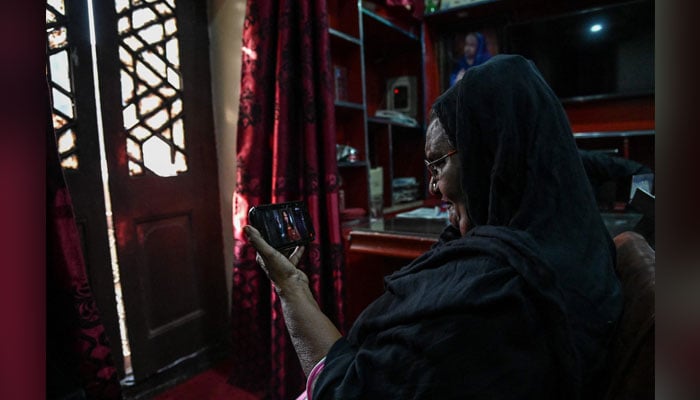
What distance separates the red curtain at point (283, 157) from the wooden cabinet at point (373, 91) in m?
0.25

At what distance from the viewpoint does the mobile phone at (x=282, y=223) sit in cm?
93

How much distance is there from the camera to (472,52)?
262 cm

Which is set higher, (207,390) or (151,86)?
(151,86)

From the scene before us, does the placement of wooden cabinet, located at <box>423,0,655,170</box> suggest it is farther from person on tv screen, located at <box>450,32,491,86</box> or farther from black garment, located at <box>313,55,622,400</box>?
black garment, located at <box>313,55,622,400</box>

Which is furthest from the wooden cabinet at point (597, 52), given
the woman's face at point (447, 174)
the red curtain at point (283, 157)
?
the woman's face at point (447, 174)

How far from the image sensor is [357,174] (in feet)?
7.11

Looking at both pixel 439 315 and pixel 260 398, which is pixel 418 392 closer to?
pixel 439 315

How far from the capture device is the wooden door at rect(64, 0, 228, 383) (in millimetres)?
1602

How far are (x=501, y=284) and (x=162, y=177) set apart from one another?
155cm

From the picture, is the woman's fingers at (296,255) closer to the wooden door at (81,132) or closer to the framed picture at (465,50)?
the wooden door at (81,132)

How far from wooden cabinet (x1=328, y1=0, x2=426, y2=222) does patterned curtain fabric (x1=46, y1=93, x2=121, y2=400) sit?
3.72 feet

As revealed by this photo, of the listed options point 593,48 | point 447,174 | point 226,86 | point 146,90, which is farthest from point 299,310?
point 593,48

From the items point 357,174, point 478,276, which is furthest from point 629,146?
point 478,276

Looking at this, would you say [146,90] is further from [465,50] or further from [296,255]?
[465,50]
